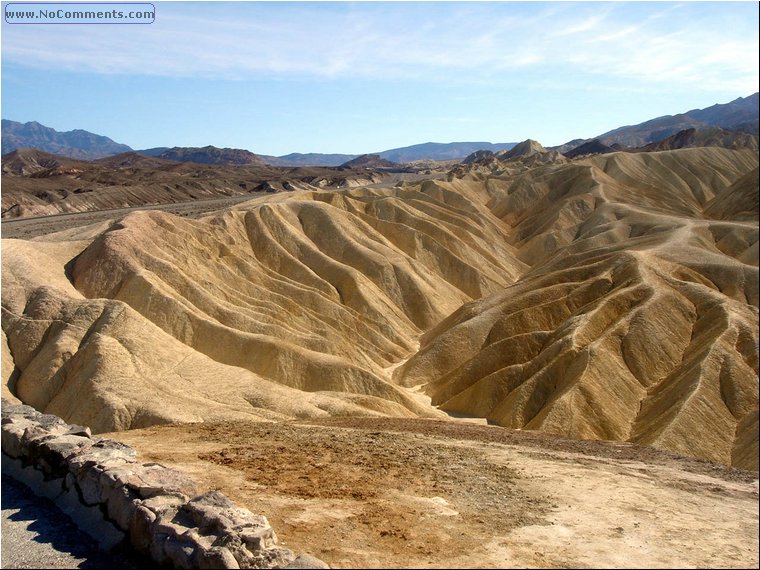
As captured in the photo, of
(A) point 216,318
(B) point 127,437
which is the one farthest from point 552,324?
(B) point 127,437

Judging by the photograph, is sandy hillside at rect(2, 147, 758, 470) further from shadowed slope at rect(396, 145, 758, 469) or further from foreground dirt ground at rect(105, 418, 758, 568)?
foreground dirt ground at rect(105, 418, 758, 568)

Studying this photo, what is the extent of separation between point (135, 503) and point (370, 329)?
42.8 metres

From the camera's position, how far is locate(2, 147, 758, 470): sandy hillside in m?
32.5

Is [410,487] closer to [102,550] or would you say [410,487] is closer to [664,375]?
[102,550]

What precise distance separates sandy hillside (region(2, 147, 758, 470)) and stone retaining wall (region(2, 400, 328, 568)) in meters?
11.7

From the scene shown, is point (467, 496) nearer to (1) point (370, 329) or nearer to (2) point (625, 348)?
(2) point (625, 348)

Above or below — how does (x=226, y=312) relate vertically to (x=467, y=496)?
above

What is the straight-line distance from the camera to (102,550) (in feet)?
42.5

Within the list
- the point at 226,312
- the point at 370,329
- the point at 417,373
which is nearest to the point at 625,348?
the point at 417,373

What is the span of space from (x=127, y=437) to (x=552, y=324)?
3411cm

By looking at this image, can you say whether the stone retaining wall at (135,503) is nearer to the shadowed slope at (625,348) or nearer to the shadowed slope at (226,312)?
the shadowed slope at (226,312)

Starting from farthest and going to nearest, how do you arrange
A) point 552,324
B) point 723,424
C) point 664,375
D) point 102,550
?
point 552,324
point 664,375
point 723,424
point 102,550

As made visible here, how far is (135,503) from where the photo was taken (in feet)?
43.1

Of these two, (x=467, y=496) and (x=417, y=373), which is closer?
(x=467, y=496)
